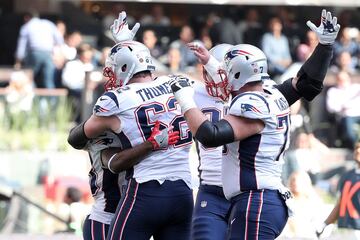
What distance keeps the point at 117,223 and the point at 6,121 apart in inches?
339

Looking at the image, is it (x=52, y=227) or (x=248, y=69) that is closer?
(x=248, y=69)

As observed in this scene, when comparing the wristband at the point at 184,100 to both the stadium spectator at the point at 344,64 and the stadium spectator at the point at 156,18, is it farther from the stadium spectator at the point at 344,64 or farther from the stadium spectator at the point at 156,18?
the stadium spectator at the point at 156,18

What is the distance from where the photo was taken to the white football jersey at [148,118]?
6.24 m

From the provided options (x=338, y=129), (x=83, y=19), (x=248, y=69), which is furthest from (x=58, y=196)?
(x=248, y=69)

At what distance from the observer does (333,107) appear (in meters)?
15.1

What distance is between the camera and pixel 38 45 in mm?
16906

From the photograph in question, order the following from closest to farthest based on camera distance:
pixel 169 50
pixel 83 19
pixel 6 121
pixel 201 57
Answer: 1. pixel 201 57
2. pixel 6 121
3. pixel 169 50
4. pixel 83 19

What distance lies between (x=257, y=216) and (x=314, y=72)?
1129mm

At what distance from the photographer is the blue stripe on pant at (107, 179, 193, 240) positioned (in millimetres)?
6199

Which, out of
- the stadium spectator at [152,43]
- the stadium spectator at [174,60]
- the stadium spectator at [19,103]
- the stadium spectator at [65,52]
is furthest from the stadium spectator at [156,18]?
the stadium spectator at [19,103]

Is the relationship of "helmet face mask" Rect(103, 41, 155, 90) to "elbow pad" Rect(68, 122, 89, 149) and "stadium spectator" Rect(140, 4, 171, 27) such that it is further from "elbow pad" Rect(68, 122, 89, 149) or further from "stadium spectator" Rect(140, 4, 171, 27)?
"stadium spectator" Rect(140, 4, 171, 27)

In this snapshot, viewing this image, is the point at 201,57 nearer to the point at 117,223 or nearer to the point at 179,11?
the point at 117,223

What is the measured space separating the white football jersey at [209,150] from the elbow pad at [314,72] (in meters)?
0.54

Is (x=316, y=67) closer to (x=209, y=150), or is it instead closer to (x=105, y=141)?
(x=209, y=150)
